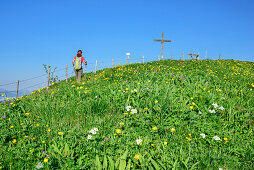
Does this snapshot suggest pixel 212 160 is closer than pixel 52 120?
Yes

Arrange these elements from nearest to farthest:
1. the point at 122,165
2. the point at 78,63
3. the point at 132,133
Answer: the point at 122,165 < the point at 132,133 < the point at 78,63

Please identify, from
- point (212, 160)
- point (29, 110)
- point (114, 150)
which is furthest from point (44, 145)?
point (212, 160)

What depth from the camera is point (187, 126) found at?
3.77 m

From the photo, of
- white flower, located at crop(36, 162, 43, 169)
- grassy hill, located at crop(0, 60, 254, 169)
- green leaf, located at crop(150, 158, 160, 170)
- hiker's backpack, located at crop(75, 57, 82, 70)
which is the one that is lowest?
white flower, located at crop(36, 162, 43, 169)

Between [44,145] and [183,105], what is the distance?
11.2 feet

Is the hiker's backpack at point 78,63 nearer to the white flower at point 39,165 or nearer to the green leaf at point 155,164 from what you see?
the white flower at point 39,165

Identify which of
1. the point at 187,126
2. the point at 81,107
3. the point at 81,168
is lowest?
the point at 81,168

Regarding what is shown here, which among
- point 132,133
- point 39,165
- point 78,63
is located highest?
point 78,63

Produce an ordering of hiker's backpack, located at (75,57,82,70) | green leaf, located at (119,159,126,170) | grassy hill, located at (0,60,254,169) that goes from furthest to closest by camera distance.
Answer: hiker's backpack, located at (75,57,82,70) → grassy hill, located at (0,60,254,169) → green leaf, located at (119,159,126,170)

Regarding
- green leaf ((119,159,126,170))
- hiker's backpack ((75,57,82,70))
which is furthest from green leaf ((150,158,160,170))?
hiker's backpack ((75,57,82,70))

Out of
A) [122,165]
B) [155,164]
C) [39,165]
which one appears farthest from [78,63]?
[155,164]

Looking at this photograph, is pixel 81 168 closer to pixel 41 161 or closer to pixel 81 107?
pixel 41 161

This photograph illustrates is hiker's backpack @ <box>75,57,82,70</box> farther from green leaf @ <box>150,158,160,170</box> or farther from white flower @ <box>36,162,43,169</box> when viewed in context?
green leaf @ <box>150,158,160,170</box>

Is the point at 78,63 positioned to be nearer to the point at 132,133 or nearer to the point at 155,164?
the point at 132,133
